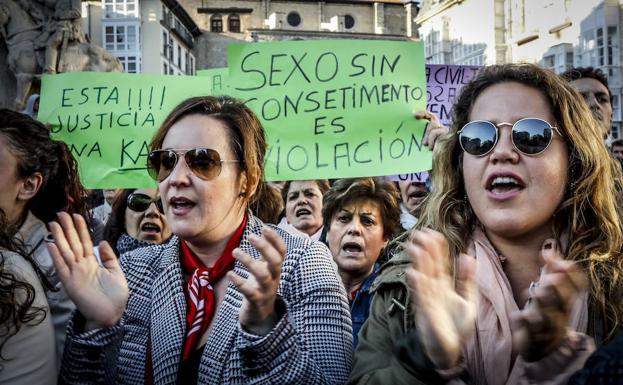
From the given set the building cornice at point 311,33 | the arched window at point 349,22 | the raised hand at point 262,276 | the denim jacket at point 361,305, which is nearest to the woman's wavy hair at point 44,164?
the raised hand at point 262,276

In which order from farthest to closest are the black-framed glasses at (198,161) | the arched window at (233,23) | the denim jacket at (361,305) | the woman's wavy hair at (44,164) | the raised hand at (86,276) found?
the arched window at (233,23), the denim jacket at (361,305), the woman's wavy hair at (44,164), the black-framed glasses at (198,161), the raised hand at (86,276)

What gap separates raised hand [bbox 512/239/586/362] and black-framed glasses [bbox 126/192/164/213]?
381 centimetres

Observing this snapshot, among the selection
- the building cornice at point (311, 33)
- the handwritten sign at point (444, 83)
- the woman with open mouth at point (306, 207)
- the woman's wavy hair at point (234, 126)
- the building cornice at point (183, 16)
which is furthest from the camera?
the building cornice at point (311, 33)

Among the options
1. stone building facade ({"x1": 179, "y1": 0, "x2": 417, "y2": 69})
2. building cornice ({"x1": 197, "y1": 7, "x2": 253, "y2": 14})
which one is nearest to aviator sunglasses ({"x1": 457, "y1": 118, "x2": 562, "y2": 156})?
stone building facade ({"x1": 179, "y1": 0, "x2": 417, "y2": 69})

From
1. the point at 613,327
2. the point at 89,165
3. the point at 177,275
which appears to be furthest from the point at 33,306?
the point at 89,165

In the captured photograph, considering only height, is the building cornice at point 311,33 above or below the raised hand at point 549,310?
above

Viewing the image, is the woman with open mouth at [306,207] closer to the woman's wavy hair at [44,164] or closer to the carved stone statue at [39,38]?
the woman's wavy hair at [44,164]

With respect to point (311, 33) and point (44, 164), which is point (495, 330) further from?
point (311, 33)

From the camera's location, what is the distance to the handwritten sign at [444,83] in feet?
18.8

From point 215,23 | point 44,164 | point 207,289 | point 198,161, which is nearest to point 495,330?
point 207,289

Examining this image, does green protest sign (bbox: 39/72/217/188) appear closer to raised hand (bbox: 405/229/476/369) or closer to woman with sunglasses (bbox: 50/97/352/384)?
woman with sunglasses (bbox: 50/97/352/384)

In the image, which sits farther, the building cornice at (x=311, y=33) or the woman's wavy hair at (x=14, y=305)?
the building cornice at (x=311, y=33)

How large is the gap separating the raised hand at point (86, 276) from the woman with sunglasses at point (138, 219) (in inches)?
102

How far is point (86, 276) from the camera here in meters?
2.40
